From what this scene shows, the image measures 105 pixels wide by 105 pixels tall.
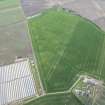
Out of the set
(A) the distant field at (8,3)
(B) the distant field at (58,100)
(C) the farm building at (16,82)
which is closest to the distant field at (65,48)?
(B) the distant field at (58,100)

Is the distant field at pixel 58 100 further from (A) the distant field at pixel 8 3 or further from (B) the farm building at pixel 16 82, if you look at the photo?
(A) the distant field at pixel 8 3

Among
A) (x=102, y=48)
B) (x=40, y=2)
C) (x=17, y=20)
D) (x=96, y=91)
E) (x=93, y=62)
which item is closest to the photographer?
(x=96, y=91)

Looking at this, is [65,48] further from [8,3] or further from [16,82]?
[8,3]

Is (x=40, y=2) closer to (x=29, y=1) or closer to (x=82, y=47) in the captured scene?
(x=29, y=1)

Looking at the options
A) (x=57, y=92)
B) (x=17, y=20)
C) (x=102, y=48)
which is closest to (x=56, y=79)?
(x=57, y=92)

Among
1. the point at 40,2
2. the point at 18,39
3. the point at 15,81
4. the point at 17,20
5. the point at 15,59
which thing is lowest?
the point at 15,81

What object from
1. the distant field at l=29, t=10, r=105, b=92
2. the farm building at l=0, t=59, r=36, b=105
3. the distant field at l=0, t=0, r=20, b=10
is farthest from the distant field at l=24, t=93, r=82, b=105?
the distant field at l=0, t=0, r=20, b=10
